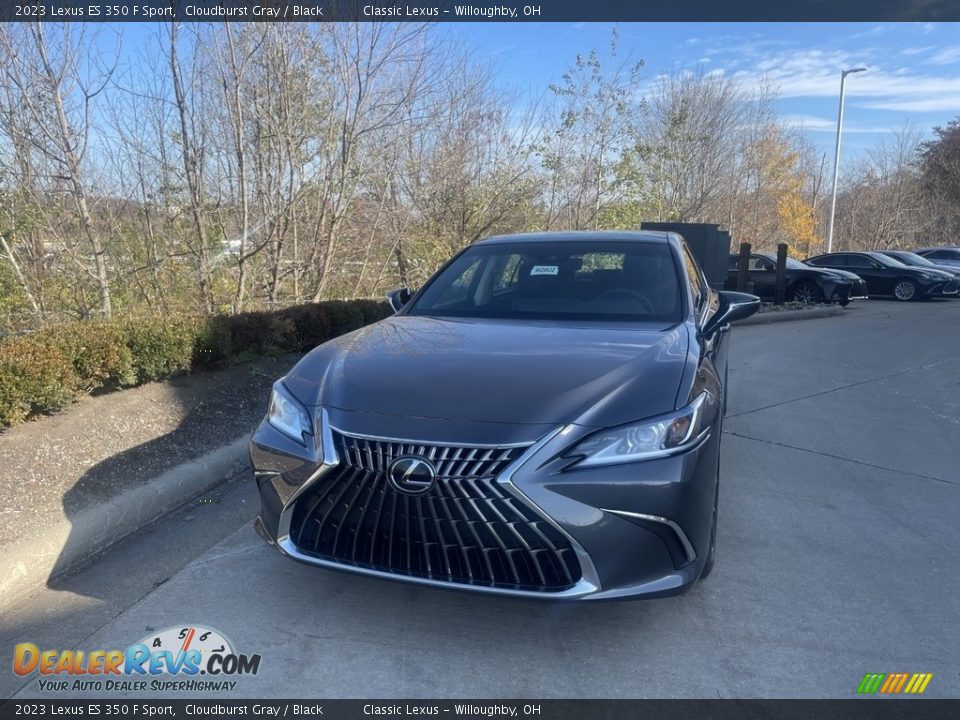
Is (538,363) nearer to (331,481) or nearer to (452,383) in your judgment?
(452,383)

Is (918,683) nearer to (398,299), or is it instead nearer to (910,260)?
(398,299)

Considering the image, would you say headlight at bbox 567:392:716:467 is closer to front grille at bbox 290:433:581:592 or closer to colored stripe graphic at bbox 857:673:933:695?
front grille at bbox 290:433:581:592

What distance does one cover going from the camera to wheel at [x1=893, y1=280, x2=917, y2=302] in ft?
66.4

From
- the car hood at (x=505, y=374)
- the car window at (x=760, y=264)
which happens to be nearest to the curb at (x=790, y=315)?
the car window at (x=760, y=264)

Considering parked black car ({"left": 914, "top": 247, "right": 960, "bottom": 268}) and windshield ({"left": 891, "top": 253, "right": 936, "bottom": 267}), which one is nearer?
windshield ({"left": 891, "top": 253, "right": 936, "bottom": 267})

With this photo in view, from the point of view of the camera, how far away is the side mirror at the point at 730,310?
427cm

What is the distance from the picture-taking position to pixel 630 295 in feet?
14.1

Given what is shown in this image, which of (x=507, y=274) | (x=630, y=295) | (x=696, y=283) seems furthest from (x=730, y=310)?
(x=507, y=274)

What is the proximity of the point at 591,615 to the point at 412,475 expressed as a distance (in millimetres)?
1100

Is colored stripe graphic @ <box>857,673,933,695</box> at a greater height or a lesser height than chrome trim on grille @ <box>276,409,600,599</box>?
lesser

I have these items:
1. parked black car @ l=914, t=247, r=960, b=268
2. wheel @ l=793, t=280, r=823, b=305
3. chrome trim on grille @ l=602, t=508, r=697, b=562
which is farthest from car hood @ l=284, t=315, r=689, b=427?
parked black car @ l=914, t=247, r=960, b=268

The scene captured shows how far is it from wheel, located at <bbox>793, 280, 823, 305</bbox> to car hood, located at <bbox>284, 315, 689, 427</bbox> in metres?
15.6
